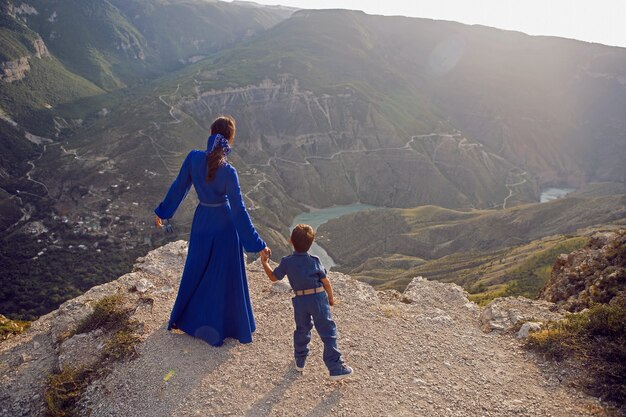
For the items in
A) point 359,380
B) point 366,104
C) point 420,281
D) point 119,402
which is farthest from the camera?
point 366,104

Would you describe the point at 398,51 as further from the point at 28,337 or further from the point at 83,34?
the point at 28,337

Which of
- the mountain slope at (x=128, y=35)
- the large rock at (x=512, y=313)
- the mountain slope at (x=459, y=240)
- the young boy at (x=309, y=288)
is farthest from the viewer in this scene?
the mountain slope at (x=128, y=35)

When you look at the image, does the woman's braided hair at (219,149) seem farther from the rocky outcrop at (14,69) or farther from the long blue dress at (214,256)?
the rocky outcrop at (14,69)

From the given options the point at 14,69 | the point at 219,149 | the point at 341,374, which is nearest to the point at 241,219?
the point at 219,149

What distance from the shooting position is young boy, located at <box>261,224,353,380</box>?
5387mm

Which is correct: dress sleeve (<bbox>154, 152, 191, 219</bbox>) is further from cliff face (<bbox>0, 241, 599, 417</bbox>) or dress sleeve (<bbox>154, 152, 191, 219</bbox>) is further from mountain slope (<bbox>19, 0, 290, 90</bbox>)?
mountain slope (<bbox>19, 0, 290, 90</bbox>)

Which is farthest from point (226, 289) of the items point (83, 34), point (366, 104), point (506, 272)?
point (83, 34)

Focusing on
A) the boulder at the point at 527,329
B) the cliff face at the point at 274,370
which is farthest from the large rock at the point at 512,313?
the cliff face at the point at 274,370

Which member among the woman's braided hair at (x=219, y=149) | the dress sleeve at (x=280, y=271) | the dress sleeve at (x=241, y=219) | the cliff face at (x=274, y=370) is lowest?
the cliff face at (x=274, y=370)

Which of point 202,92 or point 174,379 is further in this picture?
point 202,92

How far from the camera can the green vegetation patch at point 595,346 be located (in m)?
5.65

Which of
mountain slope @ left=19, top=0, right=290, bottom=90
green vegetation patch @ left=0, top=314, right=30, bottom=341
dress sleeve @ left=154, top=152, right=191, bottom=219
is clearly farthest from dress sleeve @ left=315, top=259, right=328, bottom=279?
mountain slope @ left=19, top=0, right=290, bottom=90

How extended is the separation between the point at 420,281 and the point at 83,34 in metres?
144

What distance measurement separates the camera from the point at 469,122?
125 meters
